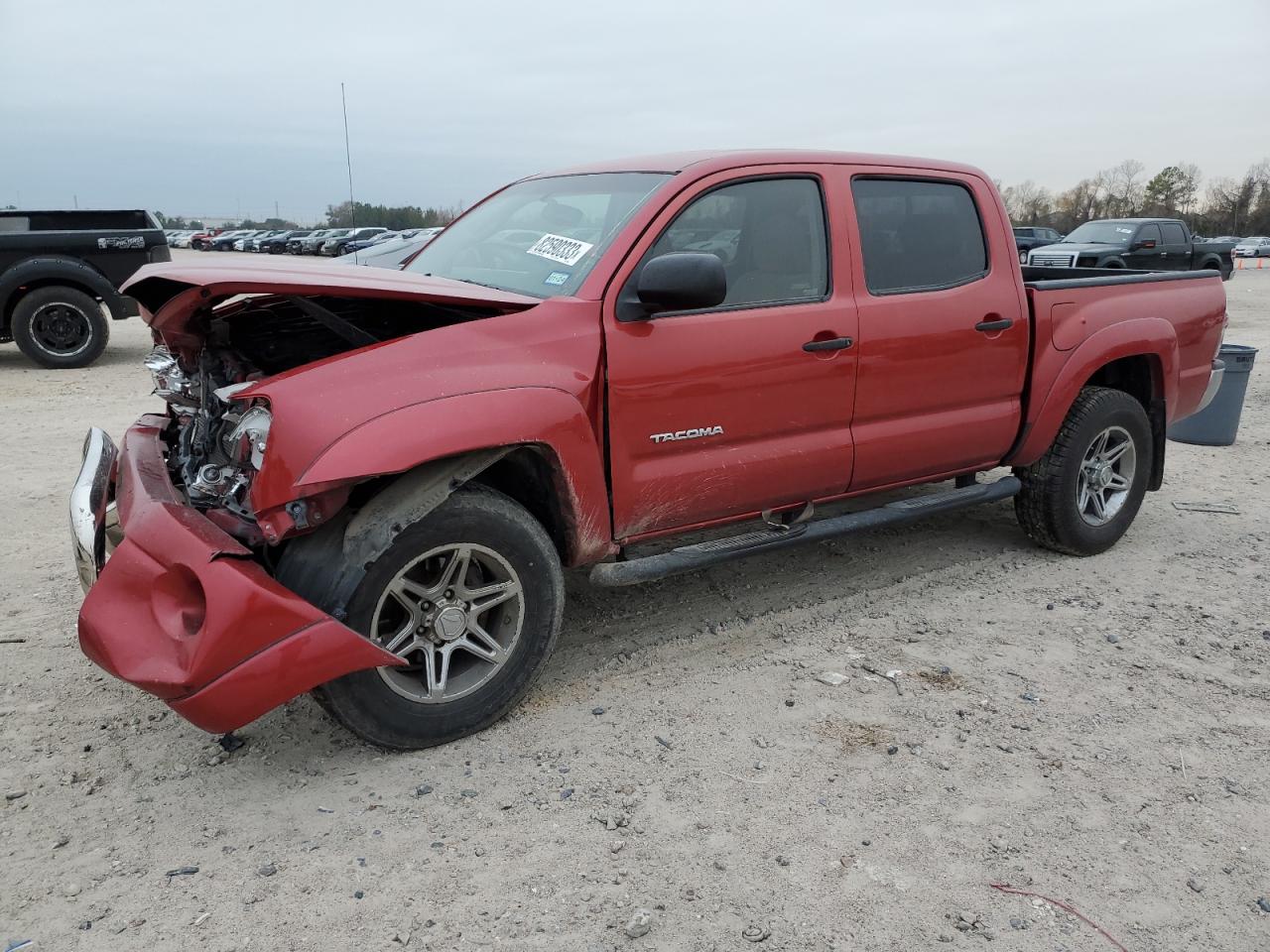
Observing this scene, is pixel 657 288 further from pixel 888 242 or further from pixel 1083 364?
pixel 1083 364

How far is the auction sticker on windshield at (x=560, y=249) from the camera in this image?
3.68m

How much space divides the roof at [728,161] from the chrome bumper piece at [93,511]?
7.23 ft

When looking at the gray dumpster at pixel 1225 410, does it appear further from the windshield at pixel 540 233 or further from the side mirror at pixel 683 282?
the side mirror at pixel 683 282

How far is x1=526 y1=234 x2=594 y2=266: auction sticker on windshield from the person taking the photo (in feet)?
12.1

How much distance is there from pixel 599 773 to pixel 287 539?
4.05 ft

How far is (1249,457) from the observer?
7.39 meters

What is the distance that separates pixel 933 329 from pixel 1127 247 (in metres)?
16.9

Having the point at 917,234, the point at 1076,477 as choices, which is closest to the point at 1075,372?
the point at 1076,477

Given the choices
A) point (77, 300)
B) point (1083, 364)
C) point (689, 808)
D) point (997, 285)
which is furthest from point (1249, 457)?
point (77, 300)

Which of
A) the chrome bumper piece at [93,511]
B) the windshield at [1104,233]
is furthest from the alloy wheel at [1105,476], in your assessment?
the windshield at [1104,233]

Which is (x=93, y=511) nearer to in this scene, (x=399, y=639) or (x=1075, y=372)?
(x=399, y=639)

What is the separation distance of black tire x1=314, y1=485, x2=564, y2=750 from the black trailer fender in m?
8.59

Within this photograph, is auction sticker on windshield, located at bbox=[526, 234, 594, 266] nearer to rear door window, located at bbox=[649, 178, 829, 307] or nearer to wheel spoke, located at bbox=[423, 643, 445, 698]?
rear door window, located at bbox=[649, 178, 829, 307]

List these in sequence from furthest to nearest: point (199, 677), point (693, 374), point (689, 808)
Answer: point (693, 374), point (689, 808), point (199, 677)
